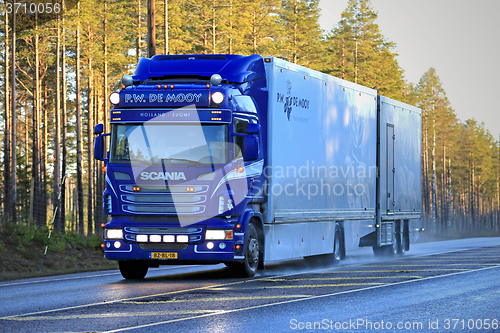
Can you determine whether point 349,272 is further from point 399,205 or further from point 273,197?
point 399,205

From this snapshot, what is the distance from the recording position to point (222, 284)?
1315cm

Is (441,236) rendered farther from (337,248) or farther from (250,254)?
(250,254)

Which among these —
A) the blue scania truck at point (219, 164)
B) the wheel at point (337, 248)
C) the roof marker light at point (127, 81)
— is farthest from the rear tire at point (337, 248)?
the roof marker light at point (127, 81)

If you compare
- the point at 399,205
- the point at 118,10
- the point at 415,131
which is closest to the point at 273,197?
the point at 399,205

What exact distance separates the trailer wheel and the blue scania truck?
0.07 feet

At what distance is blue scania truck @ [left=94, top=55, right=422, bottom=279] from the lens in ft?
43.3

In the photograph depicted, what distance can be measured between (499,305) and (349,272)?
574 cm

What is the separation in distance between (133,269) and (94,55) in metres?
35.4

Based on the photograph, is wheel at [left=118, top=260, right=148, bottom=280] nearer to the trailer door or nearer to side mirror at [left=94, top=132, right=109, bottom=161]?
side mirror at [left=94, top=132, right=109, bottom=161]

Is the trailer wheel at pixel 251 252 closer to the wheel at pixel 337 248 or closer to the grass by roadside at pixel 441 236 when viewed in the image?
the wheel at pixel 337 248

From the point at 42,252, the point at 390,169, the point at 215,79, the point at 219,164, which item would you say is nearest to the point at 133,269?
the point at 219,164

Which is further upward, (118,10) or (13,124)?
(118,10)

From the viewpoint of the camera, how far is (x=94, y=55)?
4778cm

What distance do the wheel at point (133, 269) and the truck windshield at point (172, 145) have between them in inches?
90.7
